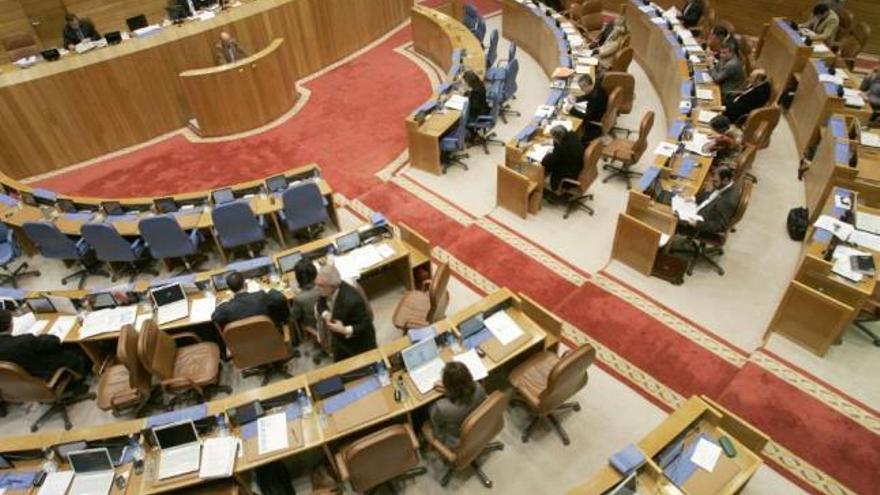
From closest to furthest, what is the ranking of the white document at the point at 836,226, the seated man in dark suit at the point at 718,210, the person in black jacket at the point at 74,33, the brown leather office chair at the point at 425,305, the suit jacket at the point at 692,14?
the brown leather office chair at the point at 425,305, the white document at the point at 836,226, the seated man in dark suit at the point at 718,210, the person in black jacket at the point at 74,33, the suit jacket at the point at 692,14

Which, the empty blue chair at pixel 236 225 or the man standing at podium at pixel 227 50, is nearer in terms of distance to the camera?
the empty blue chair at pixel 236 225

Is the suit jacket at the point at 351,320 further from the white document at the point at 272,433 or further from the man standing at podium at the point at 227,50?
the man standing at podium at the point at 227,50

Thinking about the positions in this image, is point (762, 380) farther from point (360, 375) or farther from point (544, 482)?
point (360, 375)

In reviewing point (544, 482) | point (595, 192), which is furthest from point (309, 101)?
point (544, 482)

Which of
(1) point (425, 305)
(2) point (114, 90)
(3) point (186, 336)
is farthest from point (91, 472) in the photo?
(2) point (114, 90)

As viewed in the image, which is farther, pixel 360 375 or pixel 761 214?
pixel 761 214

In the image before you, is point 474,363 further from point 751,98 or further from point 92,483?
point 751,98

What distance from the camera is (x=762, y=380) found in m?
5.77

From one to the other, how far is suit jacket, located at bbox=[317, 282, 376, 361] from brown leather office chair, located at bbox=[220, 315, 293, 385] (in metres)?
0.54

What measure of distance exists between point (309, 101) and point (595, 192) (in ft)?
20.3

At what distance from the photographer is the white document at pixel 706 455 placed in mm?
4359

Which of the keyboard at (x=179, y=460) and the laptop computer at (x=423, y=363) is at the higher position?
the laptop computer at (x=423, y=363)

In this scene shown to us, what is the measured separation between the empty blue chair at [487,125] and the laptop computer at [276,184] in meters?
3.33

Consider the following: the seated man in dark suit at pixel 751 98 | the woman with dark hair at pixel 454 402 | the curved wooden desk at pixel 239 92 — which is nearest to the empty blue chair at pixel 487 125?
the seated man in dark suit at pixel 751 98
